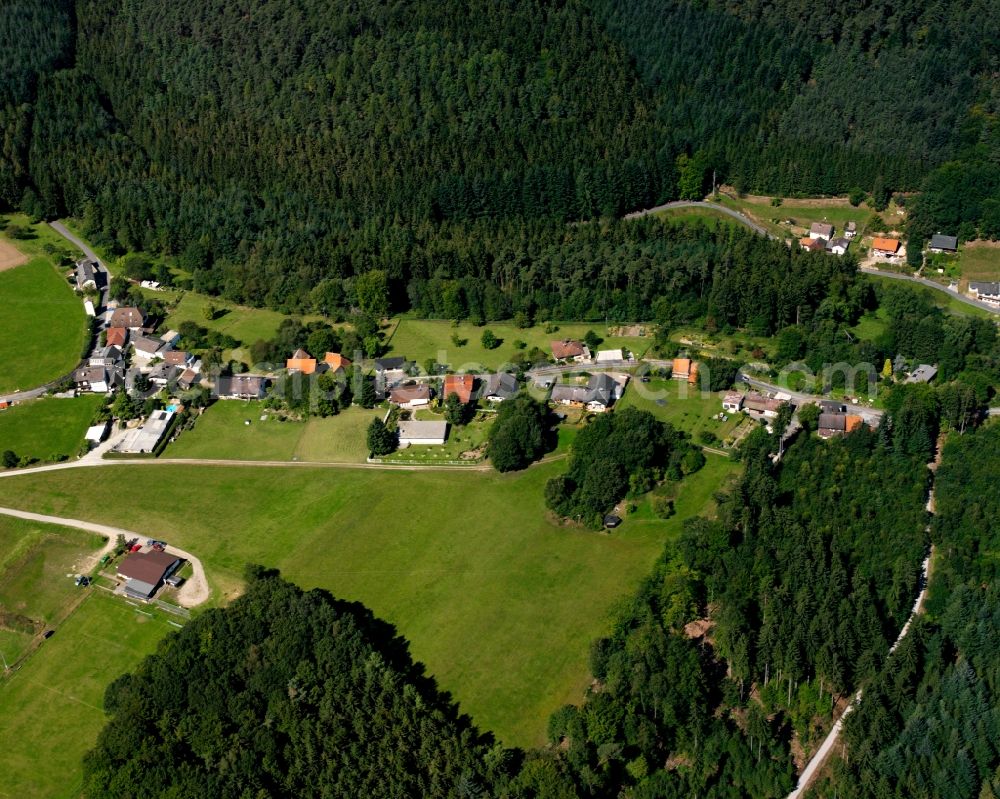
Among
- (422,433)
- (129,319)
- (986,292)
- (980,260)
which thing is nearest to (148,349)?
(129,319)

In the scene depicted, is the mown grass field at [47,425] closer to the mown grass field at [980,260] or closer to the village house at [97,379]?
the village house at [97,379]

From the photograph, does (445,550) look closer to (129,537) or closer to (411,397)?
(411,397)

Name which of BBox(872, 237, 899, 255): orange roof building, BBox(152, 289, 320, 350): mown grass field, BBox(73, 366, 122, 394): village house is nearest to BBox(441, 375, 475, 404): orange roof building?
BBox(152, 289, 320, 350): mown grass field

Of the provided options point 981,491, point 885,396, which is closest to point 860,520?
point 981,491

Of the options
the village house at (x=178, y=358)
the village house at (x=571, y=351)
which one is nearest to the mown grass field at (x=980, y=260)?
the village house at (x=571, y=351)

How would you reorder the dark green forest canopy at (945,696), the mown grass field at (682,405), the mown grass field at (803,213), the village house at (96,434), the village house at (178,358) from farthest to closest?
1. the mown grass field at (803,213)
2. the village house at (178,358)
3. the village house at (96,434)
4. the mown grass field at (682,405)
5. the dark green forest canopy at (945,696)

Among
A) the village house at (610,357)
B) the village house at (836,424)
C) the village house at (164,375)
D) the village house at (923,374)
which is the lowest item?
the village house at (164,375)

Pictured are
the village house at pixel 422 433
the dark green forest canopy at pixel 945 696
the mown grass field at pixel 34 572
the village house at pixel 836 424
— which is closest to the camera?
the dark green forest canopy at pixel 945 696
